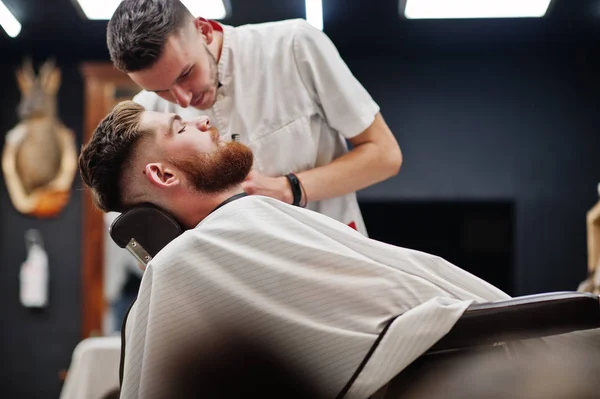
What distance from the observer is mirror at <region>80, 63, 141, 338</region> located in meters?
5.28

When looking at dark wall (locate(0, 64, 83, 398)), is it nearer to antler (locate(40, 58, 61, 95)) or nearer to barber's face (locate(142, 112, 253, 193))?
antler (locate(40, 58, 61, 95))

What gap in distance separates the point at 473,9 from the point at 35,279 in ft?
11.6

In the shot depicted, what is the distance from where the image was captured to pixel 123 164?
1729mm

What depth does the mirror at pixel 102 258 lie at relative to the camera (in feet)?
17.3

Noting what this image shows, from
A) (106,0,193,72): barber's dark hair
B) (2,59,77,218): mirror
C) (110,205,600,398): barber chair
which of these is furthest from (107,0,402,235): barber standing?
(2,59,77,218): mirror

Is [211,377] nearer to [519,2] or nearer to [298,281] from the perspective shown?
[298,281]

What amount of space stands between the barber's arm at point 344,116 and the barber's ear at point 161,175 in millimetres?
552

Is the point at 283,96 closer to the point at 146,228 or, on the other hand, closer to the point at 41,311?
the point at 146,228

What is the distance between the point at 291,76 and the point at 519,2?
2820mm

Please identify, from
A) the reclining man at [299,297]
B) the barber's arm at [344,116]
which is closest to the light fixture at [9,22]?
the barber's arm at [344,116]

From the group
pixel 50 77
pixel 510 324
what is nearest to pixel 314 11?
pixel 50 77

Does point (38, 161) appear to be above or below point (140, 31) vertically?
below

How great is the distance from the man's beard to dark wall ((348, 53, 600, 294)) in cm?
364

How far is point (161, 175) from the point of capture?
1.69 meters
